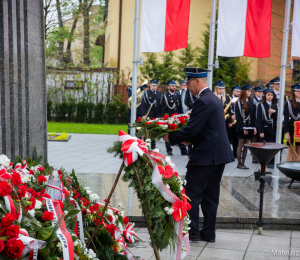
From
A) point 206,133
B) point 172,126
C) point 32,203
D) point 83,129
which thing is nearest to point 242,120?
point 206,133

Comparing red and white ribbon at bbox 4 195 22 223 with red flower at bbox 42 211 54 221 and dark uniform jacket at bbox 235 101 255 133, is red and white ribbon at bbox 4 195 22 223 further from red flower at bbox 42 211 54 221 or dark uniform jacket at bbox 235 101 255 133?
dark uniform jacket at bbox 235 101 255 133

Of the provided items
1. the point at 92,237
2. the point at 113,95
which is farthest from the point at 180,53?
the point at 92,237

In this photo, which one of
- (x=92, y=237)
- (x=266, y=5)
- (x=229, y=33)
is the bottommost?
(x=92, y=237)

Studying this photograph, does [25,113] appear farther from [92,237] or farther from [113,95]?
[113,95]

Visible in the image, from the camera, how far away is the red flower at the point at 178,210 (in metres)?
3.03

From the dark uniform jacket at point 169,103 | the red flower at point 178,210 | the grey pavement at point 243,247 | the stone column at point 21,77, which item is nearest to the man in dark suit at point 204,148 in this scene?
the grey pavement at point 243,247

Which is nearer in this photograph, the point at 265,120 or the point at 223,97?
the point at 265,120

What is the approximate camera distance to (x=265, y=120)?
9.30 metres

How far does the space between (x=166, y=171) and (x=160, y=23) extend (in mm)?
4901

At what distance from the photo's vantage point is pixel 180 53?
77.9 ft

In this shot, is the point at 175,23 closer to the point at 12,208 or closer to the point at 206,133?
the point at 206,133

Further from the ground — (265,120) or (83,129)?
(265,120)

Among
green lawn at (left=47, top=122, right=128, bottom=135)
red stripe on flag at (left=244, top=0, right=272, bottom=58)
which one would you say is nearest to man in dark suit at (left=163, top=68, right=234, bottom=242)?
red stripe on flag at (left=244, top=0, right=272, bottom=58)

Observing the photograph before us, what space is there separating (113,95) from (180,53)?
509 cm
